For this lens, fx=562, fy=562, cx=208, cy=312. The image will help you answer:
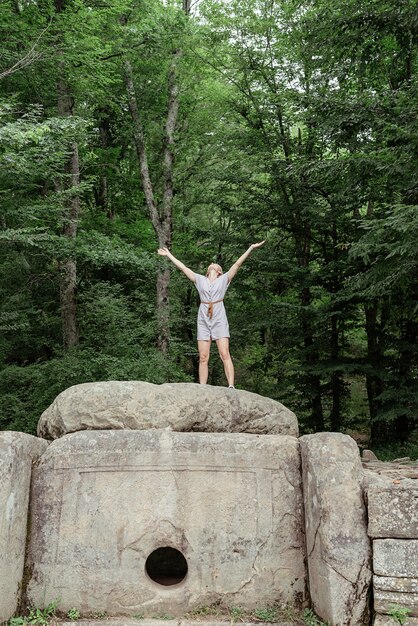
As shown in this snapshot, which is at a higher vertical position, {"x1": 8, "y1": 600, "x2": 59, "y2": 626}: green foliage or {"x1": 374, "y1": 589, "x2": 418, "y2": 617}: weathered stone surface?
{"x1": 374, "y1": 589, "x2": 418, "y2": 617}: weathered stone surface

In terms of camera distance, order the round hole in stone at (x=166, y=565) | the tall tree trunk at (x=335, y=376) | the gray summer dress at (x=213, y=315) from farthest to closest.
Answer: the tall tree trunk at (x=335, y=376) → the gray summer dress at (x=213, y=315) → the round hole in stone at (x=166, y=565)

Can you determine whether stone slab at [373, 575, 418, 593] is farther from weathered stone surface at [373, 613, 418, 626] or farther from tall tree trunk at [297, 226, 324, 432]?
tall tree trunk at [297, 226, 324, 432]

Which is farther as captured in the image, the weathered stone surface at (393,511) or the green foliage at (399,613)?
the weathered stone surface at (393,511)

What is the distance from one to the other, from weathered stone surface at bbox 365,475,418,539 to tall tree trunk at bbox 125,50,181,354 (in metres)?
8.45

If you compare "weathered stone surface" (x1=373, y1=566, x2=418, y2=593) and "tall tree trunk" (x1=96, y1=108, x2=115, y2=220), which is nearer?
"weathered stone surface" (x1=373, y1=566, x2=418, y2=593)

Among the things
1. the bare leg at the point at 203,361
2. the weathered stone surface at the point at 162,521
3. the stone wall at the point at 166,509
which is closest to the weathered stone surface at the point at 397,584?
the stone wall at the point at 166,509

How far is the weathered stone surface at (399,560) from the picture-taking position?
4496 millimetres

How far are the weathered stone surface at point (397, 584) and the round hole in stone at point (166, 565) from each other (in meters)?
2.27

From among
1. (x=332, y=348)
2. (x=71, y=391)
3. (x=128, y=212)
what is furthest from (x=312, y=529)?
(x=128, y=212)

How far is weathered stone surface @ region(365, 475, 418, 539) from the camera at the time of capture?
4.53 metres

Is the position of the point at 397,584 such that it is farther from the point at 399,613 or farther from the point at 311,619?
the point at 311,619

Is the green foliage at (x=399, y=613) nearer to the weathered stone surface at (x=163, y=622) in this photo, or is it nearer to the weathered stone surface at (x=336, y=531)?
the weathered stone surface at (x=336, y=531)

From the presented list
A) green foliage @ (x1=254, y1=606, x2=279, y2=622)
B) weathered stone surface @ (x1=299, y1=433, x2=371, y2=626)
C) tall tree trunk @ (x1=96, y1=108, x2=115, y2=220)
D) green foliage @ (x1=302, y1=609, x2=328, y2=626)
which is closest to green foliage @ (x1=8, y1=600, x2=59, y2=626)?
green foliage @ (x1=254, y1=606, x2=279, y2=622)

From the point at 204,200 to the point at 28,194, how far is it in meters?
4.63
